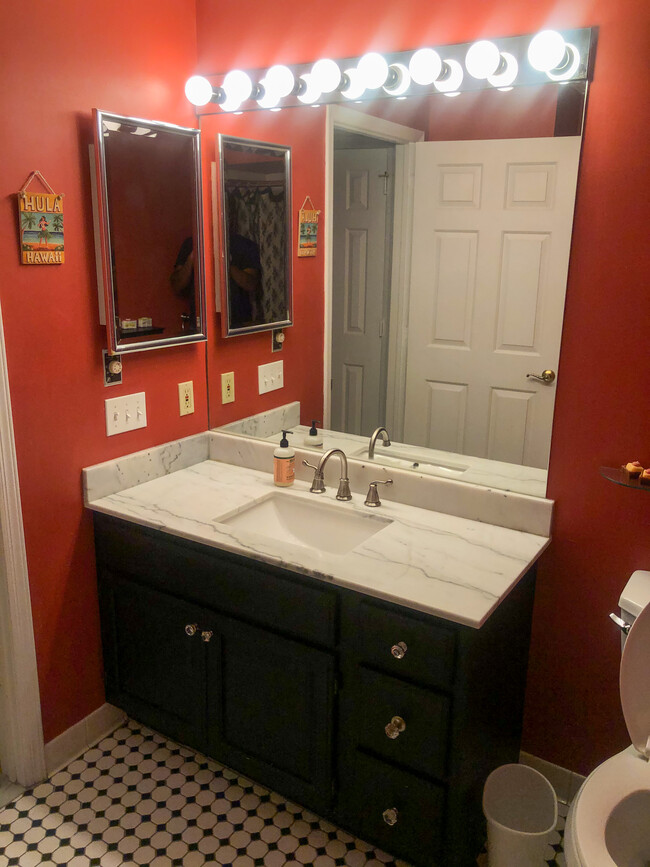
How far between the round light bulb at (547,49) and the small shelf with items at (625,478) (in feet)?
3.10

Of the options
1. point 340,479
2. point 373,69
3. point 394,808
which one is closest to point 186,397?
point 340,479

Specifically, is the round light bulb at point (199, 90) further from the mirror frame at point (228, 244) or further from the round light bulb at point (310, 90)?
the round light bulb at point (310, 90)

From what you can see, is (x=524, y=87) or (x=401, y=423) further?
(x=401, y=423)

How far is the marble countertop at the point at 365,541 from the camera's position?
1567 mm

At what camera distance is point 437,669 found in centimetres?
155

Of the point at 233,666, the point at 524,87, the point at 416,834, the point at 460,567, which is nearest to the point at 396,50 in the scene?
the point at 524,87

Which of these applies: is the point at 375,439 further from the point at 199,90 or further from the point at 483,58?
the point at 199,90

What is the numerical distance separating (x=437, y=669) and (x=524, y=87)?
4.54ft

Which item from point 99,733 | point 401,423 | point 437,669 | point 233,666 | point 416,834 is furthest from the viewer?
point 99,733

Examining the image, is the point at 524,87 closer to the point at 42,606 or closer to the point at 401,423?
the point at 401,423

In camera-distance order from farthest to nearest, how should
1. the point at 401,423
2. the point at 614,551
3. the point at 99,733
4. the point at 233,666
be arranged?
1. the point at 99,733
2. the point at 401,423
3. the point at 233,666
4. the point at 614,551

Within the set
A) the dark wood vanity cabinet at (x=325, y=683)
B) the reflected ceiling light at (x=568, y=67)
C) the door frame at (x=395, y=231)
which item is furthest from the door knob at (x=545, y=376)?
the reflected ceiling light at (x=568, y=67)

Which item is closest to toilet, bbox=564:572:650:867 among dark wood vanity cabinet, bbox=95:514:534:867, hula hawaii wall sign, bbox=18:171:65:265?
dark wood vanity cabinet, bbox=95:514:534:867

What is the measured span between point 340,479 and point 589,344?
80 centimetres
